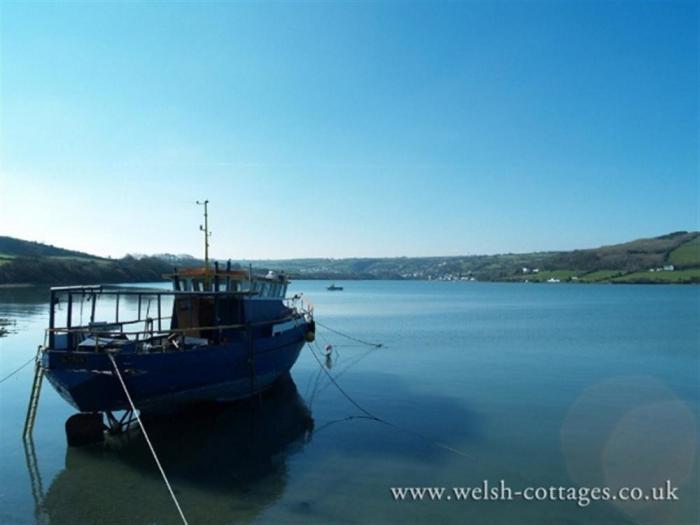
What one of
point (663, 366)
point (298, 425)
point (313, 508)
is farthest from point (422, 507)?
point (663, 366)

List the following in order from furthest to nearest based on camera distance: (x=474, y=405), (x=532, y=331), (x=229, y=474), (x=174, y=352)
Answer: (x=532, y=331)
(x=474, y=405)
(x=174, y=352)
(x=229, y=474)

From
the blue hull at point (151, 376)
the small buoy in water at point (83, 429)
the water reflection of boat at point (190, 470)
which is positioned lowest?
the water reflection of boat at point (190, 470)

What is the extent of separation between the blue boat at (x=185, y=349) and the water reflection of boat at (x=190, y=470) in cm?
105

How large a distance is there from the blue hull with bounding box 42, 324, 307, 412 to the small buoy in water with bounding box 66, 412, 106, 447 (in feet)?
0.95

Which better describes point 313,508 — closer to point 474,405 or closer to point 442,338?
point 474,405

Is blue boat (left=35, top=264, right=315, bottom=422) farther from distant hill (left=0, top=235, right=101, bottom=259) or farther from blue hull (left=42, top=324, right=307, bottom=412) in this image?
distant hill (left=0, top=235, right=101, bottom=259)

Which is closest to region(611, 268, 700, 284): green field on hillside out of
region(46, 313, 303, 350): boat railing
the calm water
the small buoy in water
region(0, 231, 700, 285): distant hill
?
region(0, 231, 700, 285): distant hill

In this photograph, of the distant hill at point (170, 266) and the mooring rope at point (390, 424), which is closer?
the mooring rope at point (390, 424)

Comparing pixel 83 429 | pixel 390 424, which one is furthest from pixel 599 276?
pixel 83 429

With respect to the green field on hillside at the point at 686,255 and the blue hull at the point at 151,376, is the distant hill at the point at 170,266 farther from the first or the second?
the blue hull at the point at 151,376

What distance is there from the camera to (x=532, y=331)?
1866 inches

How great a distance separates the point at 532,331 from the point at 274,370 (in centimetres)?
3193

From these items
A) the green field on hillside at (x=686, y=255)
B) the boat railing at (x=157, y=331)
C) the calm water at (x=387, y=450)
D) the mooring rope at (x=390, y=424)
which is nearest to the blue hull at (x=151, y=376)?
the boat railing at (x=157, y=331)

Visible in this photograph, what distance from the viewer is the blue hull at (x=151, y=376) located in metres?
15.2
